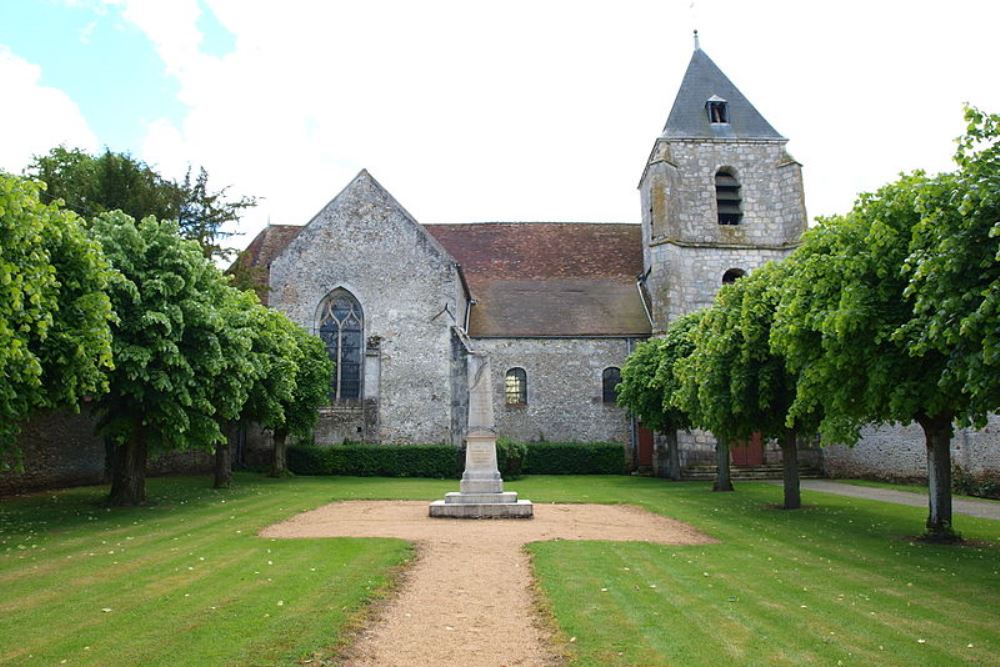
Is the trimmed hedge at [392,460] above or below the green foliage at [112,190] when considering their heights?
below

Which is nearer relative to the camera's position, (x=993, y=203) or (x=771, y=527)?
(x=993, y=203)

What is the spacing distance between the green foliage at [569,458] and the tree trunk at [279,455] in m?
9.13

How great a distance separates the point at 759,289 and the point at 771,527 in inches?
190

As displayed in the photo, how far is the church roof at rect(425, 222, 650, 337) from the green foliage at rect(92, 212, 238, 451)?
55.1ft

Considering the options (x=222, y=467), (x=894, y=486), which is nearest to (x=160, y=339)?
(x=222, y=467)

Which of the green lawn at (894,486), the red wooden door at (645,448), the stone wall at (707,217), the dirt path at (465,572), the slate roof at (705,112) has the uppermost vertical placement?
the slate roof at (705,112)

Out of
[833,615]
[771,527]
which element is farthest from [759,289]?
[833,615]

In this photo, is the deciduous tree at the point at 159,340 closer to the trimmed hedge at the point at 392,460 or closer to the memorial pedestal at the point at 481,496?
the memorial pedestal at the point at 481,496

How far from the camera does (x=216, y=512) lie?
15938mm

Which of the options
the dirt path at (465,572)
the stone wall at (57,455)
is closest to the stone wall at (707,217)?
the dirt path at (465,572)

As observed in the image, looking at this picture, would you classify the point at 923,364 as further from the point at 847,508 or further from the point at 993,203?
the point at 847,508

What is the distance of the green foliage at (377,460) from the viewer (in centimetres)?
2702

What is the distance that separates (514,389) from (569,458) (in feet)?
12.7

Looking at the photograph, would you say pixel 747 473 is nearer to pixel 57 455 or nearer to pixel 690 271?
pixel 690 271
